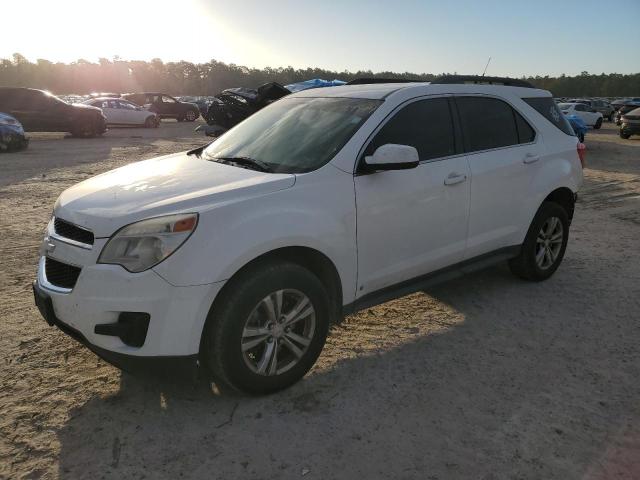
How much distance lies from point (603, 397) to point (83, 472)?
2.84m

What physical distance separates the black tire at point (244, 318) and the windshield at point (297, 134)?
69 cm

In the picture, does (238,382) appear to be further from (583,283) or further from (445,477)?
(583,283)

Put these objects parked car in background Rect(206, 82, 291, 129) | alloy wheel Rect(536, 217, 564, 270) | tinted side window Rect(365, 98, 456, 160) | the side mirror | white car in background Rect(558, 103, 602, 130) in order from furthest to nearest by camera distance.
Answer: white car in background Rect(558, 103, 602, 130) → parked car in background Rect(206, 82, 291, 129) → alloy wheel Rect(536, 217, 564, 270) → tinted side window Rect(365, 98, 456, 160) → the side mirror

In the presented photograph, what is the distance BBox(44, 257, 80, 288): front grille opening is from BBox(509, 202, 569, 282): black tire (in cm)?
365

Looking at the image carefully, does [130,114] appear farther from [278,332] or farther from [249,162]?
[278,332]

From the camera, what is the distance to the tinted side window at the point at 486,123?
402 centimetres

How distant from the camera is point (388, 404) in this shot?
2955 mm

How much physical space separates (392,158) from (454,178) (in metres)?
0.82

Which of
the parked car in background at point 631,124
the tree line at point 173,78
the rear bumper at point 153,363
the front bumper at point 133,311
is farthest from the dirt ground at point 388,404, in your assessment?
the tree line at point 173,78

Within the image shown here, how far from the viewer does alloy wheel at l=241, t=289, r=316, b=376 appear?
9.37ft

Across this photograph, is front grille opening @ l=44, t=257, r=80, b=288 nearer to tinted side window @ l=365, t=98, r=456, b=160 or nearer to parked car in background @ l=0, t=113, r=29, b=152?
tinted side window @ l=365, t=98, r=456, b=160

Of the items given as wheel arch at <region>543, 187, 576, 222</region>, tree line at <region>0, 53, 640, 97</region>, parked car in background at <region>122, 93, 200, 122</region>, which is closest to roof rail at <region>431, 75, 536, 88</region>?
wheel arch at <region>543, 187, 576, 222</region>

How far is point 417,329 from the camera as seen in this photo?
3.92 metres

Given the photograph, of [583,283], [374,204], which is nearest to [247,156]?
[374,204]
